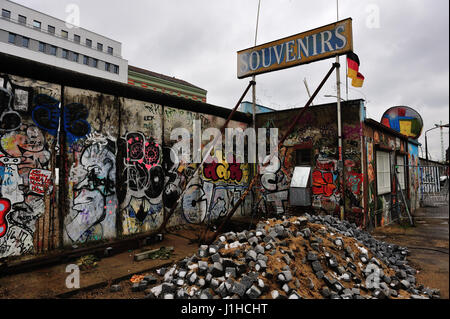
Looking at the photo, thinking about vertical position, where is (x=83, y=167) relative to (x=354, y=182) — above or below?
above

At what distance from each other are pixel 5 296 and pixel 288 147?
28.1 feet

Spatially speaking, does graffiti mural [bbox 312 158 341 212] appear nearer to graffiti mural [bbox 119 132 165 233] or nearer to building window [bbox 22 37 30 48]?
graffiti mural [bbox 119 132 165 233]

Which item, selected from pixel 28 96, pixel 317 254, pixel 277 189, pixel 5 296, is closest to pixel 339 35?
pixel 277 189

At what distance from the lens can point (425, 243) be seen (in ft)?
23.7

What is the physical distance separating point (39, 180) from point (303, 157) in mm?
7918

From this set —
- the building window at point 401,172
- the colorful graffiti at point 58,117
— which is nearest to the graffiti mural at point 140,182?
the colorful graffiti at point 58,117

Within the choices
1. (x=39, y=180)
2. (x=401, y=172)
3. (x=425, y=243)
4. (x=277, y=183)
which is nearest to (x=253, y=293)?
(x=39, y=180)

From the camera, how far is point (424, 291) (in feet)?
14.4

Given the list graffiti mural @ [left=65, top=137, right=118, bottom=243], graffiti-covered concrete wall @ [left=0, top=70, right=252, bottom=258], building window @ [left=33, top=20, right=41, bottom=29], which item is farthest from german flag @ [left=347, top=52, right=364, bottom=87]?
building window @ [left=33, top=20, right=41, bottom=29]

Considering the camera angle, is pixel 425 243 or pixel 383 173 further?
pixel 383 173

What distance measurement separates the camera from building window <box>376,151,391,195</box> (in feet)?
31.6

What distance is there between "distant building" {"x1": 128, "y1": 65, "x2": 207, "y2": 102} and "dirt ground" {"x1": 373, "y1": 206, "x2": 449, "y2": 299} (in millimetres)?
42161

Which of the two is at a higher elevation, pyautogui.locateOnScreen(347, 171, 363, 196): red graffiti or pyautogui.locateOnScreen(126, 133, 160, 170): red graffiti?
pyautogui.locateOnScreen(126, 133, 160, 170): red graffiti

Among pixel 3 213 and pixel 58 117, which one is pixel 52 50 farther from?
pixel 3 213
